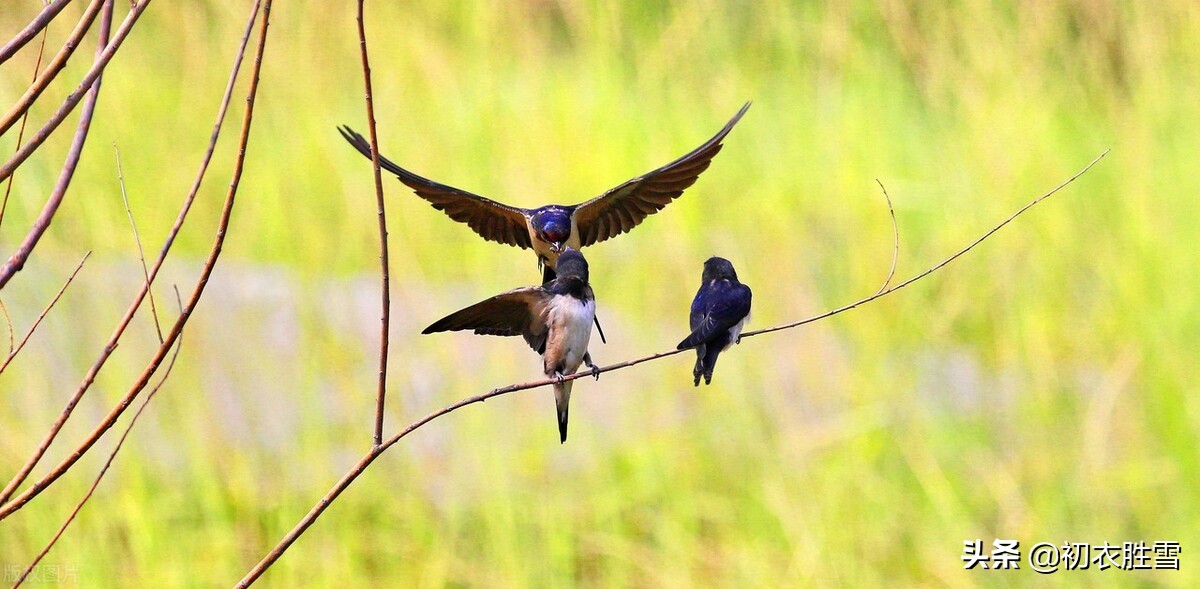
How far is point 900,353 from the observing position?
11.0 feet

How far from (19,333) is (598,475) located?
1517 millimetres

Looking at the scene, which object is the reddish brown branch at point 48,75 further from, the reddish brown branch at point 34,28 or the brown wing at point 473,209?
the brown wing at point 473,209

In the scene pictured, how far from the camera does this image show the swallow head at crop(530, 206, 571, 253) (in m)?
0.92

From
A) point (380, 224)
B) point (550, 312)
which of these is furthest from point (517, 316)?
point (380, 224)

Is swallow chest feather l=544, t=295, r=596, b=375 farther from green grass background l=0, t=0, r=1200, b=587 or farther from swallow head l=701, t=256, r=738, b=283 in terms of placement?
green grass background l=0, t=0, r=1200, b=587

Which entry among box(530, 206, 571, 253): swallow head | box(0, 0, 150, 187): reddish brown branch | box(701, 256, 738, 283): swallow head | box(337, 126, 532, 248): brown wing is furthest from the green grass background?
box(0, 0, 150, 187): reddish brown branch

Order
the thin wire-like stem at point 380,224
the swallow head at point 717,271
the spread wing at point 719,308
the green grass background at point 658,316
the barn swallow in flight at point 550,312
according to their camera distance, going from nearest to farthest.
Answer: the thin wire-like stem at point 380,224 → the barn swallow in flight at point 550,312 → the spread wing at point 719,308 → the swallow head at point 717,271 → the green grass background at point 658,316

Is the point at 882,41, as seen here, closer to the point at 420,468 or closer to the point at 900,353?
the point at 900,353

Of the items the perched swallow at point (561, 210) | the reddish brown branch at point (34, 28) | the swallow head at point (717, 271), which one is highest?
the swallow head at point (717, 271)

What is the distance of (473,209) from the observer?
1027 millimetres

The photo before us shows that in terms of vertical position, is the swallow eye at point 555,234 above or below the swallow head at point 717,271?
below

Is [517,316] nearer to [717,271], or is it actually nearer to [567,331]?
[567,331]

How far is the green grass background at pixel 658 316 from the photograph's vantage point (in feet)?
10.1

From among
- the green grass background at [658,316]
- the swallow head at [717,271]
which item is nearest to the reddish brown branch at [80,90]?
the swallow head at [717,271]
